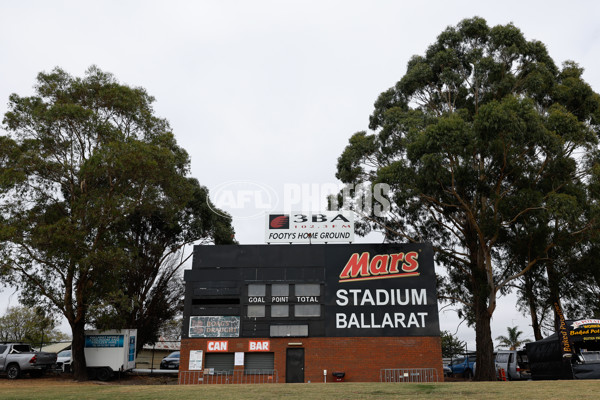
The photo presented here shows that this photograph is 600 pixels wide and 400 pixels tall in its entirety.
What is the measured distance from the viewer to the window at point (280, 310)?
3017cm

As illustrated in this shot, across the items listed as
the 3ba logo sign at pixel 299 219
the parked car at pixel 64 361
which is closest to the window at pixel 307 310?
the 3ba logo sign at pixel 299 219

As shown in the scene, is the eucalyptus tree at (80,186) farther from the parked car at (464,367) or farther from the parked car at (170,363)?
the parked car at (464,367)

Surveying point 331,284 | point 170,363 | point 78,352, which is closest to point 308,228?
point 331,284

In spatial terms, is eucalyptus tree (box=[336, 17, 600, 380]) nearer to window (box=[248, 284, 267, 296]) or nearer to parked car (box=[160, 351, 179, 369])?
window (box=[248, 284, 267, 296])

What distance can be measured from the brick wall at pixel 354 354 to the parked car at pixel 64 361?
10003 millimetres

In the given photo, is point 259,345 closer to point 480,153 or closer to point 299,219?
point 299,219

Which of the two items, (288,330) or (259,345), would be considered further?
(288,330)

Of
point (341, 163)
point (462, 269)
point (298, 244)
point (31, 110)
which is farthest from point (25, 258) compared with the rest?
point (462, 269)

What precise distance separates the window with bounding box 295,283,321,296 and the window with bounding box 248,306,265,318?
7.45 feet

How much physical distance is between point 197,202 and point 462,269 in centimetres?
2254

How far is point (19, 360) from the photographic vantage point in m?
29.4

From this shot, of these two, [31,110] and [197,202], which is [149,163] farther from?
[197,202]

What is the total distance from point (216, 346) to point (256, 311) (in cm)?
297

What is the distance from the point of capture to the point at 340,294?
3055cm
